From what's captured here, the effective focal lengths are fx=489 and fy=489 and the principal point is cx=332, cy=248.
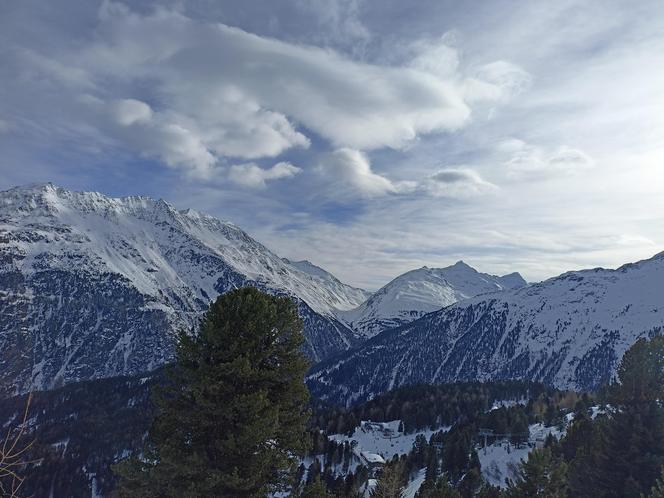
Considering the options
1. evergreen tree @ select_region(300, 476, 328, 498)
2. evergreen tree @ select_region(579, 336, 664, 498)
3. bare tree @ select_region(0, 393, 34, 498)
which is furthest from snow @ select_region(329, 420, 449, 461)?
bare tree @ select_region(0, 393, 34, 498)

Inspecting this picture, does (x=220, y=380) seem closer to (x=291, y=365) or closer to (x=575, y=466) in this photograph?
(x=291, y=365)

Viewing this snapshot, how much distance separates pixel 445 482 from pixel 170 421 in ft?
108

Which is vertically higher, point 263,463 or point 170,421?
point 170,421

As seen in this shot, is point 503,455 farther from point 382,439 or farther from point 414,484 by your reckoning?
point 382,439

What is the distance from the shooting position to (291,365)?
18.3 m

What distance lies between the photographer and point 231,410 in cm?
1684

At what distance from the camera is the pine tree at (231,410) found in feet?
53.5

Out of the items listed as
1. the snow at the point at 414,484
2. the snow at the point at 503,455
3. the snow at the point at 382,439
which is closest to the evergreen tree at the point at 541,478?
the snow at the point at 414,484

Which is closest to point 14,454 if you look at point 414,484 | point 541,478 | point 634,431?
point 541,478

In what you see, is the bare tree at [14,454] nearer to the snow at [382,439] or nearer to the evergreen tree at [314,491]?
the evergreen tree at [314,491]

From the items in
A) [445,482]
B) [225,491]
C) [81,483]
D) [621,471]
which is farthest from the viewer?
[81,483]

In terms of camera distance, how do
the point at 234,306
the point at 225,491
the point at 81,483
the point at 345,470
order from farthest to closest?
1. the point at 81,483
2. the point at 345,470
3. the point at 234,306
4. the point at 225,491

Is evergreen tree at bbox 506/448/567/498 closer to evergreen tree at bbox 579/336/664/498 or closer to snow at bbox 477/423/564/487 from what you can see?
evergreen tree at bbox 579/336/664/498

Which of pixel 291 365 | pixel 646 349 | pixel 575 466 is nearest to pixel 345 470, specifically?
pixel 575 466
